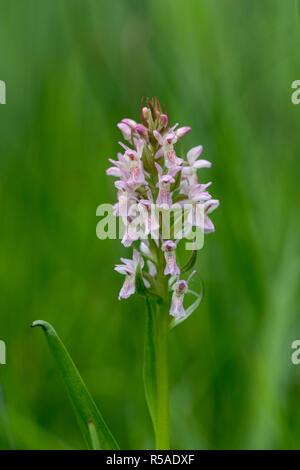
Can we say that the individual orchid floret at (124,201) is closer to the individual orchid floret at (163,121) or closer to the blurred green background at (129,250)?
the individual orchid floret at (163,121)

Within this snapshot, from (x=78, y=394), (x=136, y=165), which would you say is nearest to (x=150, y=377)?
(x=78, y=394)

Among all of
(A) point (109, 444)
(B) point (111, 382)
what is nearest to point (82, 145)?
(B) point (111, 382)

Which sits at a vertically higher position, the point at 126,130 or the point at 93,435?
the point at 126,130

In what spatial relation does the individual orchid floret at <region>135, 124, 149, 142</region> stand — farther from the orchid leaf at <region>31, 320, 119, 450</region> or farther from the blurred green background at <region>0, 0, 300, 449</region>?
the blurred green background at <region>0, 0, 300, 449</region>

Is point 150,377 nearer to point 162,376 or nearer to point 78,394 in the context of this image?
point 162,376

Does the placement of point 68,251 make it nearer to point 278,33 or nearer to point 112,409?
point 112,409

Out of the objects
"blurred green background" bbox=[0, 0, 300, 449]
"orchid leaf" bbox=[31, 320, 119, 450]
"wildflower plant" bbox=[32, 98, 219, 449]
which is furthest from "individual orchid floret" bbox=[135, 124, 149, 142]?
"blurred green background" bbox=[0, 0, 300, 449]
